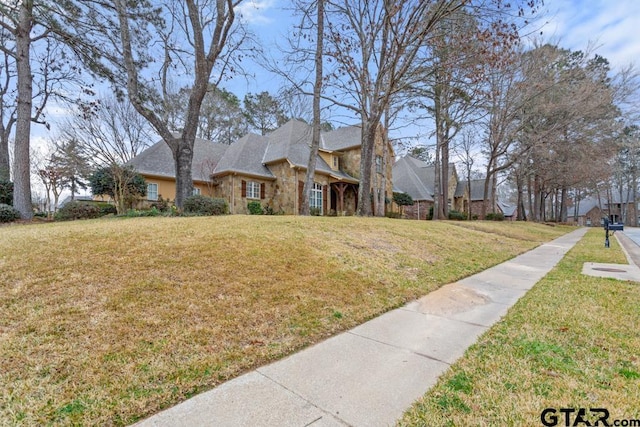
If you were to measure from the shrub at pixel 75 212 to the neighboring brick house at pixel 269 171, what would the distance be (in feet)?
16.5

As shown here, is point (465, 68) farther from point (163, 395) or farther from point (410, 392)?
point (163, 395)

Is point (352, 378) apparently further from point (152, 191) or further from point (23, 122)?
point (152, 191)

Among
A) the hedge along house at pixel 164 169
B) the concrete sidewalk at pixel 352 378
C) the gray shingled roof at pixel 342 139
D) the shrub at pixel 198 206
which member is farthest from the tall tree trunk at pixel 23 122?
the gray shingled roof at pixel 342 139

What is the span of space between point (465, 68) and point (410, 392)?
11.5 metres

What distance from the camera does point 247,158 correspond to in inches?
749

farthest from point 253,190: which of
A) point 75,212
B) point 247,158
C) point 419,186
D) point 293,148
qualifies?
point 419,186

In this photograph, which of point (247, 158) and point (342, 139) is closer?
point (247, 158)

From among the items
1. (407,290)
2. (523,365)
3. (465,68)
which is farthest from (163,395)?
(465,68)

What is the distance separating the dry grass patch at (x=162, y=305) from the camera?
2.18 m

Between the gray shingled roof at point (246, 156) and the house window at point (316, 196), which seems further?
the house window at point (316, 196)

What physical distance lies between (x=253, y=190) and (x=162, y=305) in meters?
15.7

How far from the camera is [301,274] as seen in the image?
4738 millimetres

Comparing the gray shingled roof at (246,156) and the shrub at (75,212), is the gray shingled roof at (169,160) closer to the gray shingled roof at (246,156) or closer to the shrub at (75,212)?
the gray shingled roof at (246,156)

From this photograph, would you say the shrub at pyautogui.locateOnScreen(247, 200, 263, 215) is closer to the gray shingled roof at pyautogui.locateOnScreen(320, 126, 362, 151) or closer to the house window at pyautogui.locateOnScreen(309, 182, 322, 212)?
the house window at pyautogui.locateOnScreen(309, 182, 322, 212)
